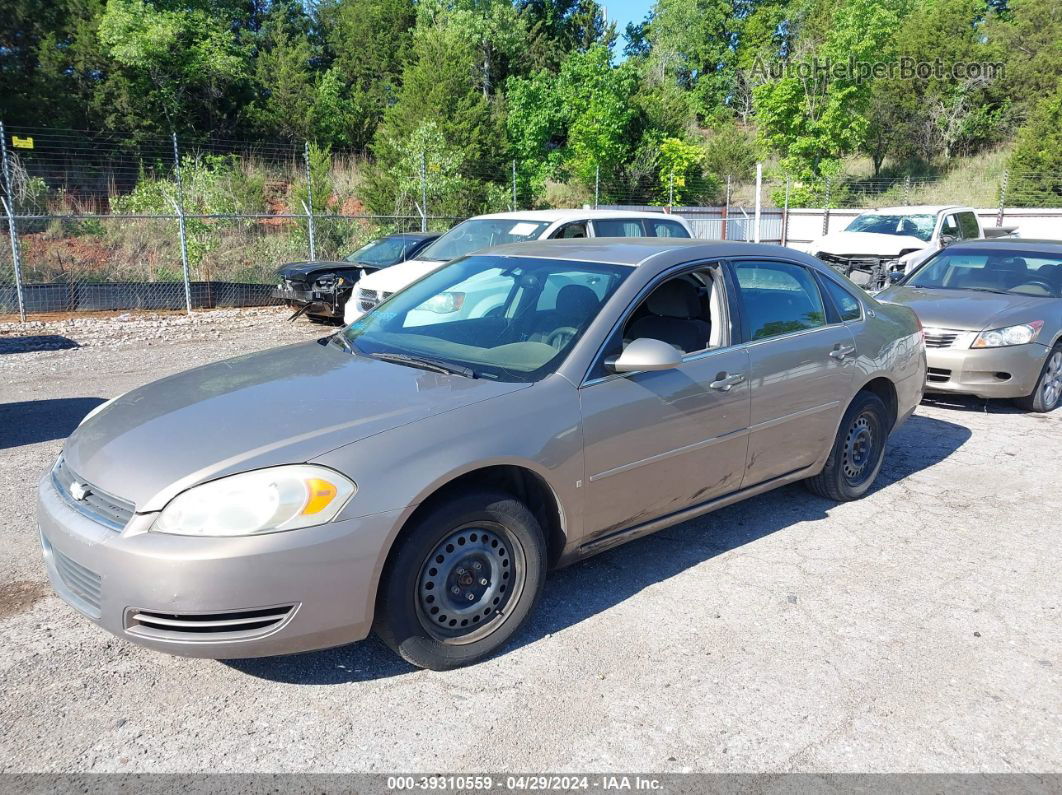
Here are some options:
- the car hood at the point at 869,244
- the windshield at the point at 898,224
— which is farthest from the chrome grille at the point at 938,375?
the windshield at the point at 898,224

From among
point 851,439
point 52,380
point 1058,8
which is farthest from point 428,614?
point 1058,8

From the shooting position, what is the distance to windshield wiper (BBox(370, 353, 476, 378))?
3.59m

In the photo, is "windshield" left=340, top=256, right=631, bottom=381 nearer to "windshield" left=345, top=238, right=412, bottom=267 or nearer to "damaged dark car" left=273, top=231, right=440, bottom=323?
"damaged dark car" left=273, top=231, right=440, bottom=323

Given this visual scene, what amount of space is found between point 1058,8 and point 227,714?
58350 millimetres

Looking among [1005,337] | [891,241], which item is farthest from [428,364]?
[891,241]

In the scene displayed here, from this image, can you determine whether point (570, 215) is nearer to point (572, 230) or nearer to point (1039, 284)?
point (572, 230)

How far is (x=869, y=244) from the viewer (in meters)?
14.4

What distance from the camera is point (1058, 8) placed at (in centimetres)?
4675

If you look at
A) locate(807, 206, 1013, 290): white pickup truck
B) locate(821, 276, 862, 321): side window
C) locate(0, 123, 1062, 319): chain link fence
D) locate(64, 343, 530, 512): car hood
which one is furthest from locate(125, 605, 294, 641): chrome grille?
locate(807, 206, 1013, 290): white pickup truck

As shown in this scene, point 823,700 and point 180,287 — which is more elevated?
point 180,287

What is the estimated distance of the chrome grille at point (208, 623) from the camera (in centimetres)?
275

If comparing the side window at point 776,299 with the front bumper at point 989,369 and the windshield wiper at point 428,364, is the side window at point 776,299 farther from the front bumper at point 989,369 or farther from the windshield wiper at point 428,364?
the front bumper at point 989,369

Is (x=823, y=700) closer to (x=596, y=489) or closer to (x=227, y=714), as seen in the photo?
(x=596, y=489)

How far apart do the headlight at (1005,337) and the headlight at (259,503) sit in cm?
648
